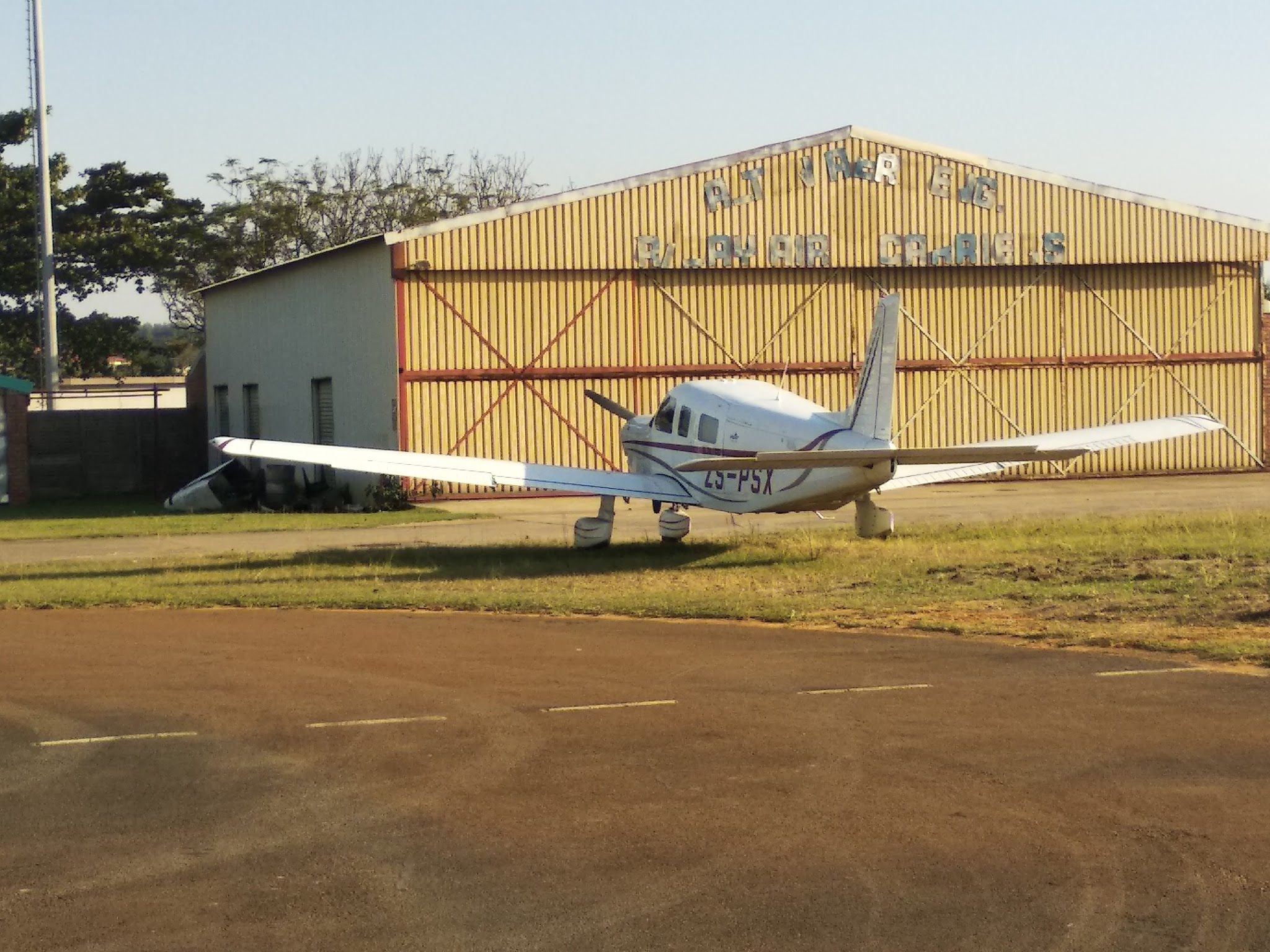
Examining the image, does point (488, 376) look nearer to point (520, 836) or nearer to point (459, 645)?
point (459, 645)

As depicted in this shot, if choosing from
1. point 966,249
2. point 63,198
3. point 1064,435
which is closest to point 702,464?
point 1064,435

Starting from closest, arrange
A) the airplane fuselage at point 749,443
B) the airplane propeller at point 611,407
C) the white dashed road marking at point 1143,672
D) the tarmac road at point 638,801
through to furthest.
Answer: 1. the tarmac road at point 638,801
2. the white dashed road marking at point 1143,672
3. the airplane fuselage at point 749,443
4. the airplane propeller at point 611,407

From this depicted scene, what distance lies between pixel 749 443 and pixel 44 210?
→ 1406 inches

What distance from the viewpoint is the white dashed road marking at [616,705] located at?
444 inches

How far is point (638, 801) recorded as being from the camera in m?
8.62

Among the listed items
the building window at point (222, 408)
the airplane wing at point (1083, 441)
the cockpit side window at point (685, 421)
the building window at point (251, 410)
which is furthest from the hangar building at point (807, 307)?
the cockpit side window at point (685, 421)

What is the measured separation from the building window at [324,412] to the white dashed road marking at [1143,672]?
27.9m

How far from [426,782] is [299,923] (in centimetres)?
250

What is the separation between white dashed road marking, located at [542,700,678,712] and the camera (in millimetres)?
11266

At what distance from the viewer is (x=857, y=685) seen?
1203 cm

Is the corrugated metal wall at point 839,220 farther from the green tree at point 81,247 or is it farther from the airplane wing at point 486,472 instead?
the green tree at point 81,247

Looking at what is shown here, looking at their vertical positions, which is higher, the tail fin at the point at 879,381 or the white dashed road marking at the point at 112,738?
the tail fin at the point at 879,381

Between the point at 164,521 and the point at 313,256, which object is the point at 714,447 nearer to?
the point at 164,521

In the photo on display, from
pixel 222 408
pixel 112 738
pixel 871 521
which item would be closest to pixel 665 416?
pixel 871 521
